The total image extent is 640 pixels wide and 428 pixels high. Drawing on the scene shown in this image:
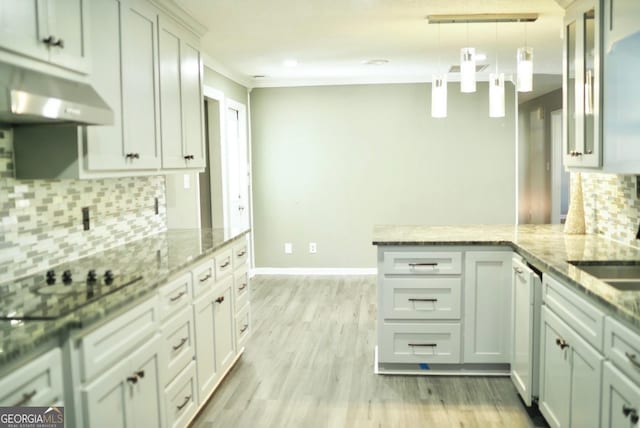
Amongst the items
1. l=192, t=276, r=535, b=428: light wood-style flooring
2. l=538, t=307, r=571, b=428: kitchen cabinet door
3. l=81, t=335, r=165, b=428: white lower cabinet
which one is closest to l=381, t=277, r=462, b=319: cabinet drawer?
l=192, t=276, r=535, b=428: light wood-style flooring

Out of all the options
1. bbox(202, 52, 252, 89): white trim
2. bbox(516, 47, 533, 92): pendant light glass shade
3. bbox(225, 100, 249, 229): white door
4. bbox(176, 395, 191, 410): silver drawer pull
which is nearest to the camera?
bbox(176, 395, 191, 410): silver drawer pull

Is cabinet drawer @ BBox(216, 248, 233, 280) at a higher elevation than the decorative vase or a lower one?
lower

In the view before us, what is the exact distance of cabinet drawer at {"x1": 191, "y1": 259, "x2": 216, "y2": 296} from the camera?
2783 mm

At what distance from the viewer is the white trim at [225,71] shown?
498cm

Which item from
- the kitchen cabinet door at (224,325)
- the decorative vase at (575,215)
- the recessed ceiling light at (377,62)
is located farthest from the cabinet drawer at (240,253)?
the recessed ceiling light at (377,62)

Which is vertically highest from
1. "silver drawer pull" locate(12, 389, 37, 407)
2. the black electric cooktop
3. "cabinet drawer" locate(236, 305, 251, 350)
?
the black electric cooktop

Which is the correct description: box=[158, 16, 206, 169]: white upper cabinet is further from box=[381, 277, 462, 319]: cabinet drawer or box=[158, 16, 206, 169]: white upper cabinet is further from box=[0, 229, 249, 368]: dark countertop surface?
box=[381, 277, 462, 319]: cabinet drawer

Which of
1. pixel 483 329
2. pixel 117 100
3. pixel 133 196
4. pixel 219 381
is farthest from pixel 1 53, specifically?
pixel 483 329

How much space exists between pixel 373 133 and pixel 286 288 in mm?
2098

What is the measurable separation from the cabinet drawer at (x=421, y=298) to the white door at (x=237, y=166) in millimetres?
2762

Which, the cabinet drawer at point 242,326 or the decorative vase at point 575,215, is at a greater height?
the decorative vase at point 575,215

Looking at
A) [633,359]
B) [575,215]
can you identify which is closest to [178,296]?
[633,359]

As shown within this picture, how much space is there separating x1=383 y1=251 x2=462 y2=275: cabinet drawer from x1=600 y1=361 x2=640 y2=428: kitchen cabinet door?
4.71ft

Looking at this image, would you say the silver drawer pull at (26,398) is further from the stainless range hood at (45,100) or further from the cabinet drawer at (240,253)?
the cabinet drawer at (240,253)
